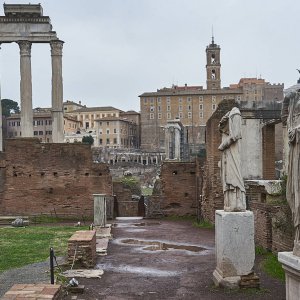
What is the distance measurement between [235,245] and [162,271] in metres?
2.07

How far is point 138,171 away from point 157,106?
33383 mm

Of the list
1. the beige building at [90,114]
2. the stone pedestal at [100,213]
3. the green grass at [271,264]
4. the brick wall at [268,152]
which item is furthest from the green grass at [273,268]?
the beige building at [90,114]

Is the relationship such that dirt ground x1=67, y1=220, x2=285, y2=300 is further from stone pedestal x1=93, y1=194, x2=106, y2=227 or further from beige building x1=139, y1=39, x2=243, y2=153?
beige building x1=139, y1=39, x2=243, y2=153

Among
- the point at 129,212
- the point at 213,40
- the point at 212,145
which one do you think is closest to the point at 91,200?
the point at 129,212

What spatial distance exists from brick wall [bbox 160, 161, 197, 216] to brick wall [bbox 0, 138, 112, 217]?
2219mm

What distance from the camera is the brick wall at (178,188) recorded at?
70.1 ft

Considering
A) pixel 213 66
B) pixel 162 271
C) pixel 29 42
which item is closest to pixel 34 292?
pixel 162 271

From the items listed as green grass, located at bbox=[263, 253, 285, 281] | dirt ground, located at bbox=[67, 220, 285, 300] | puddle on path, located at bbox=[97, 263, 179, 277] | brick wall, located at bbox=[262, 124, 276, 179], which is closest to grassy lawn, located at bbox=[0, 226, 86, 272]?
dirt ground, located at bbox=[67, 220, 285, 300]

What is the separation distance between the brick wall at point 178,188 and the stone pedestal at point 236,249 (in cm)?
1342

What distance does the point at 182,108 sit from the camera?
98375mm

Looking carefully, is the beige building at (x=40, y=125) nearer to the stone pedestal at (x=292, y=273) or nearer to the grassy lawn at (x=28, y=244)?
the grassy lawn at (x=28, y=244)

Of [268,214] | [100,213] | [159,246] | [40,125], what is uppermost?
[40,125]

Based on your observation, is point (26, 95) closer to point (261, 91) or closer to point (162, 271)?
point (162, 271)

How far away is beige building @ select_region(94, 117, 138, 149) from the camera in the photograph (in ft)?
322
